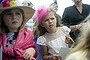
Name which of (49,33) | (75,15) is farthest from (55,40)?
(75,15)

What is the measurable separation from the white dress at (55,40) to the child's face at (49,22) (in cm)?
5

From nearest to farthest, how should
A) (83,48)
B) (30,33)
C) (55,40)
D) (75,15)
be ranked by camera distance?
(83,48), (30,33), (55,40), (75,15)

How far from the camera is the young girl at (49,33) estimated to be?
1777 mm

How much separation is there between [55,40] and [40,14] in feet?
0.72

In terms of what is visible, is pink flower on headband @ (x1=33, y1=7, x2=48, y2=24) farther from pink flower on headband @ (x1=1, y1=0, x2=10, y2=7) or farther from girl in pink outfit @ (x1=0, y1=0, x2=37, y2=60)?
pink flower on headband @ (x1=1, y1=0, x2=10, y2=7)

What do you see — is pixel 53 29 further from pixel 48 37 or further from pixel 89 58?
pixel 89 58

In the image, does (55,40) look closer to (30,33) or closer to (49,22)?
(49,22)

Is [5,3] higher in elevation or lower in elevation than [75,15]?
higher

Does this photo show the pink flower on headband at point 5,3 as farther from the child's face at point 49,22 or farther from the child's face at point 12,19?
the child's face at point 49,22

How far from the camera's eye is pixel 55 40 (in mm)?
1803

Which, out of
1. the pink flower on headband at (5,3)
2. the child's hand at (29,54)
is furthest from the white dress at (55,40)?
the pink flower on headband at (5,3)

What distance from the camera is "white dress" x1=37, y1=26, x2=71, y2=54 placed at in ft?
5.81

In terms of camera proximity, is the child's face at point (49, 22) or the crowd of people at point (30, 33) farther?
the child's face at point (49, 22)

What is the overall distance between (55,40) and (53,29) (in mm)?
79
